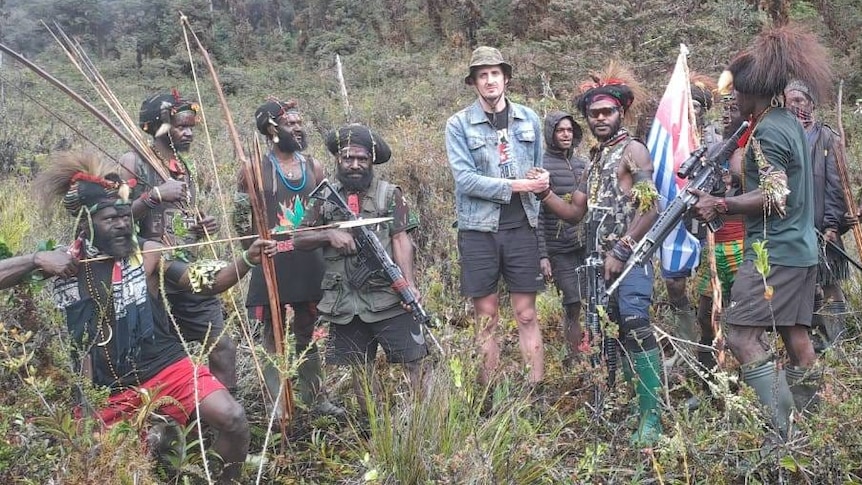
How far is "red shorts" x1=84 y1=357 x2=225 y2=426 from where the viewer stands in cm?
315

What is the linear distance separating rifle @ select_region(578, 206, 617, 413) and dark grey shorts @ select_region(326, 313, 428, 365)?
926mm

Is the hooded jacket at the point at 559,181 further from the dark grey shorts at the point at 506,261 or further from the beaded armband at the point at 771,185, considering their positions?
the beaded armband at the point at 771,185

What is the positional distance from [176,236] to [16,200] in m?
3.99

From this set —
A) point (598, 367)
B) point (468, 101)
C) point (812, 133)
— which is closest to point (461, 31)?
point (468, 101)

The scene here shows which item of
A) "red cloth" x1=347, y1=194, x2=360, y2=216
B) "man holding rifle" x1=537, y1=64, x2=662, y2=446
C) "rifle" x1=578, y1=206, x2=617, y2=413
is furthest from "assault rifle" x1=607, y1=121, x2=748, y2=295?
"red cloth" x1=347, y1=194, x2=360, y2=216

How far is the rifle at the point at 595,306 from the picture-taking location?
3.71 metres

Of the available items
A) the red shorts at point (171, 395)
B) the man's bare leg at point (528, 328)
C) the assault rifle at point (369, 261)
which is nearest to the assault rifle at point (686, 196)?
the man's bare leg at point (528, 328)

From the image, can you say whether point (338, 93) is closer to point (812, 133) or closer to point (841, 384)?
point (812, 133)

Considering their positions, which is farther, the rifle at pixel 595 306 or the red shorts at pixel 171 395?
the rifle at pixel 595 306

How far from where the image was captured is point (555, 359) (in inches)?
187

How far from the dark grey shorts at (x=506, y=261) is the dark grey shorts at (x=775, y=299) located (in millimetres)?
1239

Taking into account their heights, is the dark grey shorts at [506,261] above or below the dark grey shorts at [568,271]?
above

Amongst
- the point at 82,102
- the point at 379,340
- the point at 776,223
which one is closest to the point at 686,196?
the point at 776,223

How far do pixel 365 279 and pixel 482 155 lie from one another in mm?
1099
